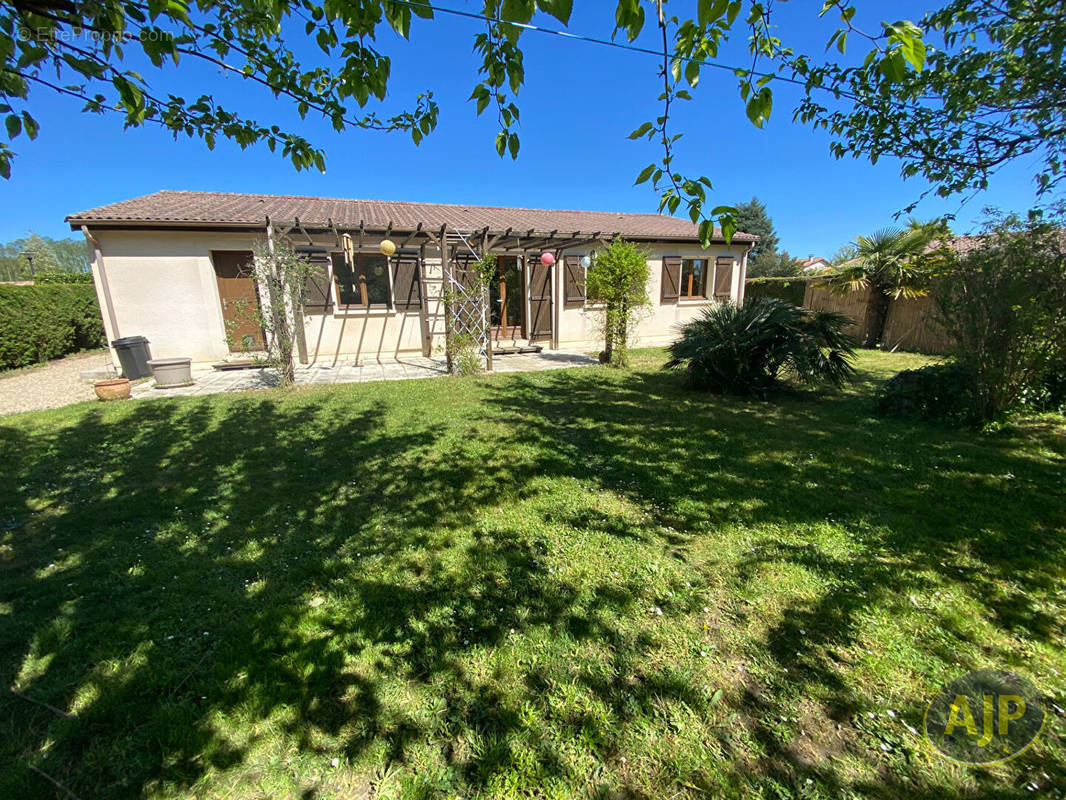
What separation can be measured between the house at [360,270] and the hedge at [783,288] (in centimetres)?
335

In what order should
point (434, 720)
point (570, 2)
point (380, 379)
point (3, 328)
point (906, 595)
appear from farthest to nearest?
point (3, 328), point (380, 379), point (906, 595), point (434, 720), point (570, 2)

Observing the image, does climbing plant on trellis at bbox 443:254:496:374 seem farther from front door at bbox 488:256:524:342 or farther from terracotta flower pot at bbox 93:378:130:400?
terracotta flower pot at bbox 93:378:130:400

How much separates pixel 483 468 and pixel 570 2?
Result: 3463 millimetres

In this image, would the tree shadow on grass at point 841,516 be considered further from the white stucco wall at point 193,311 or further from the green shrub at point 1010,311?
the white stucco wall at point 193,311

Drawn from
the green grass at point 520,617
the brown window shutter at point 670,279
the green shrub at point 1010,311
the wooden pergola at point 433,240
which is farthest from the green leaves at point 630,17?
the brown window shutter at point 670,279

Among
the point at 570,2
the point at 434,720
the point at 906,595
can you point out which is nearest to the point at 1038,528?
the point at 906,595

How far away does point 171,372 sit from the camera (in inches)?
315

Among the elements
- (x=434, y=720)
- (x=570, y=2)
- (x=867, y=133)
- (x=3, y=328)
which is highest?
(x=867, y=133)

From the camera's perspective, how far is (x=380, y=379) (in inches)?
326

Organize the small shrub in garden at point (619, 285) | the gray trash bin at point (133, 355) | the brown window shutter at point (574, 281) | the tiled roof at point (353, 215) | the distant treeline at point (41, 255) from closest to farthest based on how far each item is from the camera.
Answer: the gray trash bin at point (133, 355) → the small shrub in garden at point (619, 285) → the tiled roof at point (353, 215) → the brown window shutter at point (574, 281) → the distant treeline at point (41, 255)

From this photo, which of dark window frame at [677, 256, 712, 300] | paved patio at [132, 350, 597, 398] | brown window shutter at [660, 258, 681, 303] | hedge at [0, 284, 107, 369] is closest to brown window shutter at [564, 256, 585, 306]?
paved patio at [132, 350, 597, 398]

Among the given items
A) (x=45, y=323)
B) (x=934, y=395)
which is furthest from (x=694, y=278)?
(x=45, y=323)

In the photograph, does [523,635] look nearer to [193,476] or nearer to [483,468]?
[483,468]

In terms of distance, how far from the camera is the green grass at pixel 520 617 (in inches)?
61.0
